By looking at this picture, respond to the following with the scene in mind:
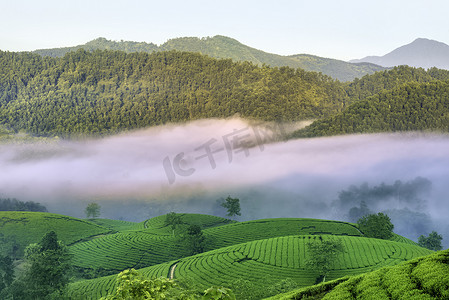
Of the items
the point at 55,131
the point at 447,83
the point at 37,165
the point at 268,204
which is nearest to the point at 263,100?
the point at 268,204

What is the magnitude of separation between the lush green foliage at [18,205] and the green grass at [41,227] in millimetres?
15461

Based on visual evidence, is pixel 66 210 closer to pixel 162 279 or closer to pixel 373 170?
pixel 373 170

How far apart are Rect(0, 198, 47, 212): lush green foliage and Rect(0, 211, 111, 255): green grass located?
1546 centimetres

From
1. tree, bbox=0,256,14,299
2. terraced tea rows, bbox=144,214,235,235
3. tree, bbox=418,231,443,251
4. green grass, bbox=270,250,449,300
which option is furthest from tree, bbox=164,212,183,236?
green grass, bbox=270,250,449,300

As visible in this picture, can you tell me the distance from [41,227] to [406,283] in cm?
12225

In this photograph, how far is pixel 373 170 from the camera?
179 metres

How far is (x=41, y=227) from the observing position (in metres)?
116

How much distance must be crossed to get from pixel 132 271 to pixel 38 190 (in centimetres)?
17615

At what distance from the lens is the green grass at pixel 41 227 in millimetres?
110062

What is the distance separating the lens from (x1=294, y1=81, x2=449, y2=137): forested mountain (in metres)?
162

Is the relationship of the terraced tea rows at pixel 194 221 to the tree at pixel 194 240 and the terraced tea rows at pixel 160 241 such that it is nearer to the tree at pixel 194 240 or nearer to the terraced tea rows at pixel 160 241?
the terraced tea rows at pixel 160 241

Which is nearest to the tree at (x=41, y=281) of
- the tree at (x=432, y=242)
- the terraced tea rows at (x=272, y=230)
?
the terraced tea rows at (x=272, y=230)

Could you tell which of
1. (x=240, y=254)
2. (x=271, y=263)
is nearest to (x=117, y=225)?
(x=240, y=254)

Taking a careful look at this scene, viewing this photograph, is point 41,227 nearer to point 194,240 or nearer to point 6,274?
point 6,274
